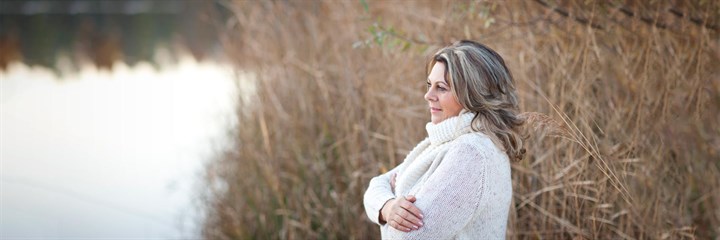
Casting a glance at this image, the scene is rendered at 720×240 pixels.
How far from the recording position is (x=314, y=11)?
5.30 metres

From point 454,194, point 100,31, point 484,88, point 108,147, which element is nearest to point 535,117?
point 484,88

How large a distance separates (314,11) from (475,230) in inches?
131

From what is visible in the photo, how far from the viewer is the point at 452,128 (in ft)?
6.98

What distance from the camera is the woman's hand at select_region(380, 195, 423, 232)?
207 centimetres

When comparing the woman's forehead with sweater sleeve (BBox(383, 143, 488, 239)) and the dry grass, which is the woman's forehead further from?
the dry grass

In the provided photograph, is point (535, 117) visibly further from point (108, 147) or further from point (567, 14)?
point (108, 147)

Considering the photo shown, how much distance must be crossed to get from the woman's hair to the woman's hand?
9.8 inches

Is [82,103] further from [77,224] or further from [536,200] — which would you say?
[536,200]

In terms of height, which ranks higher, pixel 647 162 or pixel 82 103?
pixel 647 162

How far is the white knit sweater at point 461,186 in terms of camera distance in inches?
81.1

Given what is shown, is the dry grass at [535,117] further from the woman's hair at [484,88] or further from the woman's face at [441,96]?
the woman's face at [441,96]

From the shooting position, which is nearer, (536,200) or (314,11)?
(536,200)

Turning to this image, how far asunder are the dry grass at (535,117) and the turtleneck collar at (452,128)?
267mm

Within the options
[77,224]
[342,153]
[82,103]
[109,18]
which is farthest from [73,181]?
[109,18]
